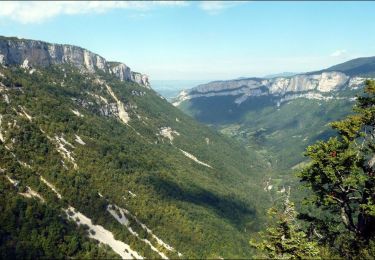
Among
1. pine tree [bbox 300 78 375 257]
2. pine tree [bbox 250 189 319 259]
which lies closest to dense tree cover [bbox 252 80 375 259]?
pine tree [bbox 300 78 375 257]

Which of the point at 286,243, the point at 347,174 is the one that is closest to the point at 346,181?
the point at 347,174

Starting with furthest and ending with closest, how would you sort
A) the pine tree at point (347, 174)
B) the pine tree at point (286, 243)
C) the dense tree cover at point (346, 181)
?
the pine tree at point (347, 174), the dense tree cover at point (346, 181), the pine tree at point (286, 243)

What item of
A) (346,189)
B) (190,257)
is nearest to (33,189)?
(190,257)

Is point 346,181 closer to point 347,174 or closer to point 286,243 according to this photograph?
point 347,174

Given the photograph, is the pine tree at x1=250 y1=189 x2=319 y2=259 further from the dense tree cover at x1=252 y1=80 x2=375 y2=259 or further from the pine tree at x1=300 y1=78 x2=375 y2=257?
the pine tree at x1=300 y1=78 x2=375 y2=257

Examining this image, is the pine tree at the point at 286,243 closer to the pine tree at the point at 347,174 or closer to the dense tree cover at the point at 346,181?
the dense tree cover at the point at 346,181

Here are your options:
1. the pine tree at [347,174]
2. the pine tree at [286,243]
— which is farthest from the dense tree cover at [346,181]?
the pine tree at [286,243]
